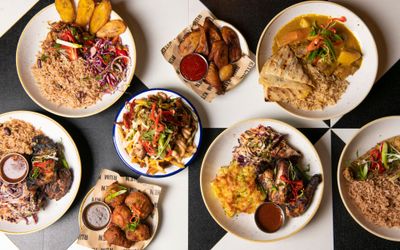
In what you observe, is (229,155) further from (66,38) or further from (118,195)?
(66,38)

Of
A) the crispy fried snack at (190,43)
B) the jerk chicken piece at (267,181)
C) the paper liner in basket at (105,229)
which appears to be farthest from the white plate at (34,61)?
the jerk chicken piece at (267,181)

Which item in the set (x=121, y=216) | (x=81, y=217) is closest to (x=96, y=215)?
(x=81, y=217)

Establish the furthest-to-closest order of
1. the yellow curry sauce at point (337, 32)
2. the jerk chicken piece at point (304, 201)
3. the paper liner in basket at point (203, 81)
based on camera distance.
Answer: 1. the paper liner in basket at point (203, 81)
2. the yellow curry sauce at point (337, 32)
3. the jerk chicken piece at point (304, 201)

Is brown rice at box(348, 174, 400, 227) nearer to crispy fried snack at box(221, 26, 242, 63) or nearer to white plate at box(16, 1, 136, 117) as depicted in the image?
crispy fried snack at box(221, 26, 242, 63)

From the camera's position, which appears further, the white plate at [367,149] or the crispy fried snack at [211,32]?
the crispy fried snack at [211,32]

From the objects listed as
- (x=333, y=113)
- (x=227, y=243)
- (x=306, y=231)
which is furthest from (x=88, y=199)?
(x=333, y=113)

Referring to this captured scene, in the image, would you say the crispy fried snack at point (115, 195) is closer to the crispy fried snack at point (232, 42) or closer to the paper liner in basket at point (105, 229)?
the paper liner in basket at point (105, 229)

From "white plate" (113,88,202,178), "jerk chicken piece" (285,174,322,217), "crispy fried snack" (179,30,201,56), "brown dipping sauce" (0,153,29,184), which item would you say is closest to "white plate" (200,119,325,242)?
"jerk chicken piece" (285,174,322,217)

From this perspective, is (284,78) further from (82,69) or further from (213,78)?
(82,69)
